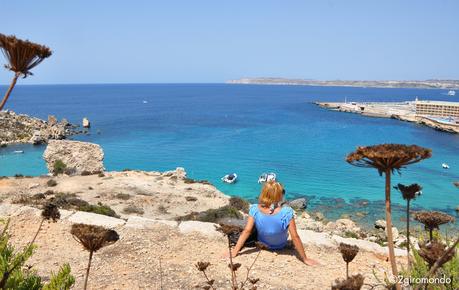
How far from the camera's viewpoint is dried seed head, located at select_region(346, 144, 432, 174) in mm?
2832

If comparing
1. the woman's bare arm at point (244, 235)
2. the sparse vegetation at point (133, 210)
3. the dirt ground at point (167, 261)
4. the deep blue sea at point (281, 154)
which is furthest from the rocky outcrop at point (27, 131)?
the woman's bare arm at point (244, 235)

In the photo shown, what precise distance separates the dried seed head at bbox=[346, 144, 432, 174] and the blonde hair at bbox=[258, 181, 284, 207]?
4.48 meters

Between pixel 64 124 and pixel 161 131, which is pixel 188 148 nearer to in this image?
pixel 161 131

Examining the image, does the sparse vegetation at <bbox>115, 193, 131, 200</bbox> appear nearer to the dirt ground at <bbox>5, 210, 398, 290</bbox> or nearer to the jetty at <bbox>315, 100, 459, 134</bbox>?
the dirt ground at <bbox>5, 210, 398, 290</bbox>

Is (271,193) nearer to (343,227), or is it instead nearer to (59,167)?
(343,227)

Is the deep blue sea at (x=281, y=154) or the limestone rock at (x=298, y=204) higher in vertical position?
the limestone rock at (x=298, y=204)

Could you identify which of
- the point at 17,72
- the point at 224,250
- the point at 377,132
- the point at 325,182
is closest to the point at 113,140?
the point at 325,182

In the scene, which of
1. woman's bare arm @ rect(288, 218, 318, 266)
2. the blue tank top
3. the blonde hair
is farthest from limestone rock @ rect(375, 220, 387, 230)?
the blonde hair

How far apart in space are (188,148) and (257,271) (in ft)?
159

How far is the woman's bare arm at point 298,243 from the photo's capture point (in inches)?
308

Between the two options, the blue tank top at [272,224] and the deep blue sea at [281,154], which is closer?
Answer: the blue tank top at [272,224]

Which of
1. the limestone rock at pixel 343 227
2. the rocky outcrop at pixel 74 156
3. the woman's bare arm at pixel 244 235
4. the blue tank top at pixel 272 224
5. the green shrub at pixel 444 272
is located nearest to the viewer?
the green shrub at pixel 444 272

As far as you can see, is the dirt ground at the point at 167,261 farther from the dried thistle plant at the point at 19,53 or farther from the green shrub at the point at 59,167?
the green shrub at the point at 59,167

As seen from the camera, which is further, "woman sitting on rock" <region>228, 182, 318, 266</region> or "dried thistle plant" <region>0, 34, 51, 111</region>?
"woman sitting on rock" <region>228, 182, 318, 266</region>
